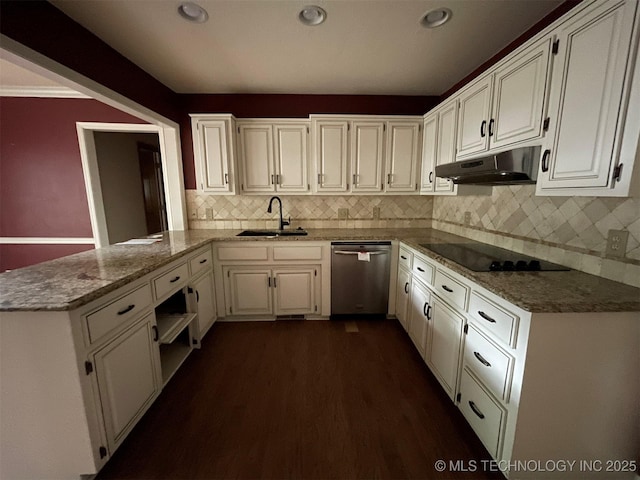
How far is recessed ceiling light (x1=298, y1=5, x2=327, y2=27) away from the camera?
151cm

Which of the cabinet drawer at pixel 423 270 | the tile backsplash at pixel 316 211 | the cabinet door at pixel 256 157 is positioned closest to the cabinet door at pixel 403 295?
the cabinet drawer at pixel 423 270

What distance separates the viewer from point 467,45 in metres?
1.89

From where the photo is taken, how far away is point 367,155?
2742 millimetres

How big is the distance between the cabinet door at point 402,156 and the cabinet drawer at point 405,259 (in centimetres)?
80

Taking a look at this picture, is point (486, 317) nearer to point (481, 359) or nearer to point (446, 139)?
point (481, 359)

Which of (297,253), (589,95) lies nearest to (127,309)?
(297,253)

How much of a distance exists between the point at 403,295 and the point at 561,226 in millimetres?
1297

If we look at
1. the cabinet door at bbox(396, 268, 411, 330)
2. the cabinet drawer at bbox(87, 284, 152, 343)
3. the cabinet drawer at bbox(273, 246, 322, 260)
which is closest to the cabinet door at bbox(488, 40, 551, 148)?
the cabinet door at bbox(396, 268, 411, 330)

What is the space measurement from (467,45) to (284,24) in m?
1.40

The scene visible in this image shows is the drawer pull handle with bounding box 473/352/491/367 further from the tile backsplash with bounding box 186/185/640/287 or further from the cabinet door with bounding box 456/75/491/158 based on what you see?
the cabinet door with bounding box 456/75/491/158

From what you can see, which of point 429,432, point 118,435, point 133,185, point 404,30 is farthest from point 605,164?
point 133,185

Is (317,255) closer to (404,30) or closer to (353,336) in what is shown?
(353,336)

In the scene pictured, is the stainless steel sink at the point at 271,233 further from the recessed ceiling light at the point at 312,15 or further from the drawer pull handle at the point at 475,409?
the drawer pull handle at the point at 475,409

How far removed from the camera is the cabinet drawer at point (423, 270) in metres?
1.86
